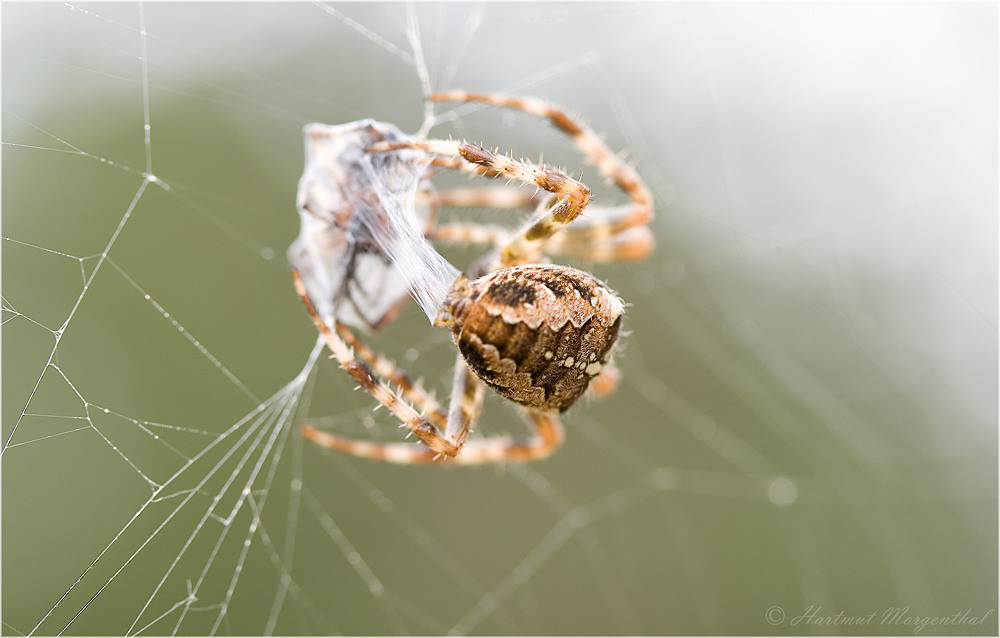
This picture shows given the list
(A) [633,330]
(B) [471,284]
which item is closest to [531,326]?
(B) [471,284]

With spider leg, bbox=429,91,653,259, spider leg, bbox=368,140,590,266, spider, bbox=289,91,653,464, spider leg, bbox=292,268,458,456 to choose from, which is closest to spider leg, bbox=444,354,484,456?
spider, bbox=289,91,653,464

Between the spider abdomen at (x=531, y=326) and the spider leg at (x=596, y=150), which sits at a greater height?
the spider leg at (x=596, y=150)

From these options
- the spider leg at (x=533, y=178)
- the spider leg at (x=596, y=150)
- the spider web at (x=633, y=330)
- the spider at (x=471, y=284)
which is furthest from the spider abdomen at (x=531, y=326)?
the spider web at (x=633, y=330)

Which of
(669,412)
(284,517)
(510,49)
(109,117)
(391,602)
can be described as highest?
(510,49)

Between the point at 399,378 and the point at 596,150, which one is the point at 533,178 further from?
the point at 399,378

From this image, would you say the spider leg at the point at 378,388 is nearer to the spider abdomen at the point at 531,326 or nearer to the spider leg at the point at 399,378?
the spider leg at the point at 399,378

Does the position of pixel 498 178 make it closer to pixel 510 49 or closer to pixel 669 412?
pixel 510 49

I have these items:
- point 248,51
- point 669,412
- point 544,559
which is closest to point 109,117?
point 248,51
